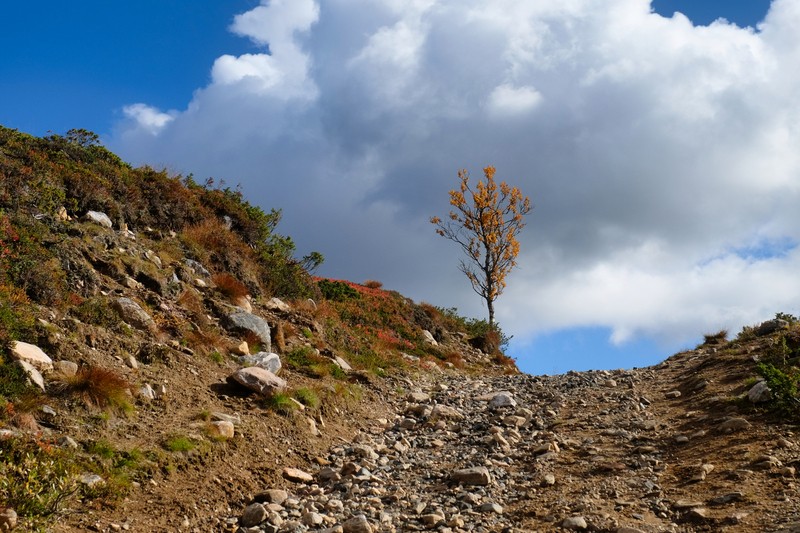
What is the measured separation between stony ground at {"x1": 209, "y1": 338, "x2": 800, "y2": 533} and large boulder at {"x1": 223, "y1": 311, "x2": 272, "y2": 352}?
379cm

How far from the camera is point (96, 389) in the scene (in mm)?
9867

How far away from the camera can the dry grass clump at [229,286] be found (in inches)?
692

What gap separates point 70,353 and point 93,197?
7.50 meters

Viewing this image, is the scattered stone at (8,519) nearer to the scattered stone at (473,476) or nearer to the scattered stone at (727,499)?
the scattered stone at (473,476)

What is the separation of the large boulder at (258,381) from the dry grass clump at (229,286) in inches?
204

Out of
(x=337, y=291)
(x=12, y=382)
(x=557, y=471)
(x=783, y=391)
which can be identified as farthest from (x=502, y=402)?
(x=337, y=291)

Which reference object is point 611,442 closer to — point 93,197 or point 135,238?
point 135,238

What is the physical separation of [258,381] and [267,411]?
84cm

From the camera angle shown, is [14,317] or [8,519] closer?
[8,519]

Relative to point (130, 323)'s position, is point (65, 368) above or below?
below

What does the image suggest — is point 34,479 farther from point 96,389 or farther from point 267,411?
point 267,411

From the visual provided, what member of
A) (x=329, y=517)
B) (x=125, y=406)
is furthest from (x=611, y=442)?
(x=125, y=406)

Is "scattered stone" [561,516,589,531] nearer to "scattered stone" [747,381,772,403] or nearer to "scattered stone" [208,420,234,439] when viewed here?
"scattered stone" [208,420,234,439]

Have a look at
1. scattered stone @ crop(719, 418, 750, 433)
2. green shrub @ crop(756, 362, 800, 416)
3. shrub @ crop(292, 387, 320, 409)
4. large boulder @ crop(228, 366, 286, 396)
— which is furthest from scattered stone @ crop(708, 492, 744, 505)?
large boulder @ crop(228, 366, 286, 396)
